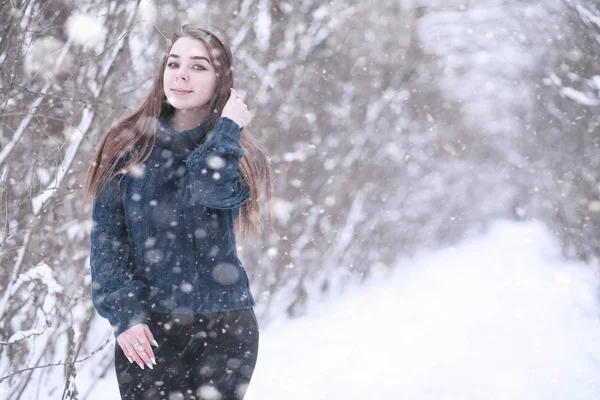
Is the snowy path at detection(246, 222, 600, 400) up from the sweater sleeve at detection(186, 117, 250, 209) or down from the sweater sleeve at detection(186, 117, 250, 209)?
down

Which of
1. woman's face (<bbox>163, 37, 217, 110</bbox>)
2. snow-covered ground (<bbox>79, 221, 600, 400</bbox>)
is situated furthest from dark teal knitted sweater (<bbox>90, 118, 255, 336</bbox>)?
snow-covered ground (<bbox>79, 221, 600, 400</bbox>)

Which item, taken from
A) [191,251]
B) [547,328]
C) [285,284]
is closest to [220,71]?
[191,251]

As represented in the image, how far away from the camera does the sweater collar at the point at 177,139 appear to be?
74.3 inches

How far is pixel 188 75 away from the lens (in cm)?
192

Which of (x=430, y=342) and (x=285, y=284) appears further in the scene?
(x=285, y=284)

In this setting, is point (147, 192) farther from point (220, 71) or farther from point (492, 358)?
point (492, 358)

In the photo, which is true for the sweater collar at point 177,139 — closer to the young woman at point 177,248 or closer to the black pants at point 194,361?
the young woman at point 177,248

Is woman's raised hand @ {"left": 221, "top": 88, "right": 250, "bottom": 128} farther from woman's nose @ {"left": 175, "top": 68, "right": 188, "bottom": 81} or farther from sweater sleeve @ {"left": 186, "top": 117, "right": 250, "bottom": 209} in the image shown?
woman's nose @ {"left": 175, "top": 68, "right": 188, "bottom": 81}

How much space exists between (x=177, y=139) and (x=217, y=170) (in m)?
0.25

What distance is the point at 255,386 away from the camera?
445cm

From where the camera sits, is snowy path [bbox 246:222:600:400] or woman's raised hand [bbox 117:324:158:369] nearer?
woman's raised hand [bbox 117:324:158:369]

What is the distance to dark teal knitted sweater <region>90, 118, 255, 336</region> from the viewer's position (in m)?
1.73

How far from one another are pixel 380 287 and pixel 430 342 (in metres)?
1.55

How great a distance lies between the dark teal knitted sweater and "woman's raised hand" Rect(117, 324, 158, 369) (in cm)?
2
